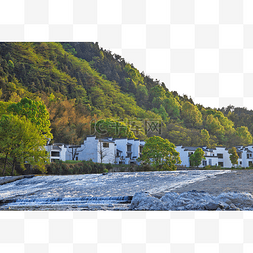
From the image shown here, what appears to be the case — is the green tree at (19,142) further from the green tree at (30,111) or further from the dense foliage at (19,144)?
the green tree at (30,111)

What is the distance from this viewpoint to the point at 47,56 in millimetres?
85562

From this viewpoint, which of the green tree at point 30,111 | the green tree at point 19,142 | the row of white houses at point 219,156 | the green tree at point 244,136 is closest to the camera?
the green tree at point 19,142

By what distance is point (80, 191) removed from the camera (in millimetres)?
18094

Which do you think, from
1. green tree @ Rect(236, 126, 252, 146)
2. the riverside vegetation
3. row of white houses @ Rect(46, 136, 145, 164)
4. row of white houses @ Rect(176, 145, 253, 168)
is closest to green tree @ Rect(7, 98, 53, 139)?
the riverside vegetation

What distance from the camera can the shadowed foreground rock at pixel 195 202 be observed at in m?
11.3

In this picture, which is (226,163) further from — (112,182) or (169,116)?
(169,116)

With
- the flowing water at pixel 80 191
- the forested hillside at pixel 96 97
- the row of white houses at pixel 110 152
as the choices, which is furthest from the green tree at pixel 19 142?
the forested hillside at pixel 96 97

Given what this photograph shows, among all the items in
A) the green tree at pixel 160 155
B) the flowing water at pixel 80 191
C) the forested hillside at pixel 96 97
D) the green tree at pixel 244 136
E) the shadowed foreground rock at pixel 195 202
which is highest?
the forested hillside at pixel 96 97

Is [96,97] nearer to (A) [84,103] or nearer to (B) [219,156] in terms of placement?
(A) [84,103]

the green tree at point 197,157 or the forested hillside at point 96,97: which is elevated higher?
the forested hillside at point 96,97

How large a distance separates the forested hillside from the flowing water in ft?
87.2

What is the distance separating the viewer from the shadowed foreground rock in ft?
37.2

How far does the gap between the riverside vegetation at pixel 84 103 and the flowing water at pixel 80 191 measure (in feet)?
17.7

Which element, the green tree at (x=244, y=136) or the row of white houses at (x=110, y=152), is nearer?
the row of white houses at (x=110, y=152)
